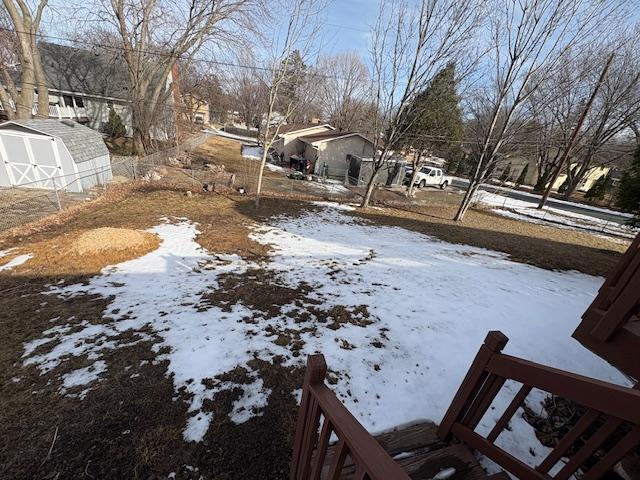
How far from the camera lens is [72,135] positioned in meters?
12.0

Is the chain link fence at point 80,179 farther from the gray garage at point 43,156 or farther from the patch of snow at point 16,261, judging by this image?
the patch of snow at point 16,261

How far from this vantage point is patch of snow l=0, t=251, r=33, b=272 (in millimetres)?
5824

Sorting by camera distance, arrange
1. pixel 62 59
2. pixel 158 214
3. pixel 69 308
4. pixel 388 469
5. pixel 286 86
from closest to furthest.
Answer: pixel 388 469
pixel 69 308
pixel 158 214
pixel 286 86
pixel 62 59

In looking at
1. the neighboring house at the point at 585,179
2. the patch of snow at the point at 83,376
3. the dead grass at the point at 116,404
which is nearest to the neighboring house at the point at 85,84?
the dead grass at the point at 116,404

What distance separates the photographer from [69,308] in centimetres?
461

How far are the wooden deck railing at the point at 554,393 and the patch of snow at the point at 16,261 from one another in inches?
335

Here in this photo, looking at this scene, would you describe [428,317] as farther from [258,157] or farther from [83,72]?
[83,72]

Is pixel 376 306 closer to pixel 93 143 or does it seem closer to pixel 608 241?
pixel 93 143

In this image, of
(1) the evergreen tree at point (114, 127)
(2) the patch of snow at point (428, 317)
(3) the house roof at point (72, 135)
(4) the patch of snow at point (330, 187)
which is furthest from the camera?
(1) the evergreen tree at point (114, 127)

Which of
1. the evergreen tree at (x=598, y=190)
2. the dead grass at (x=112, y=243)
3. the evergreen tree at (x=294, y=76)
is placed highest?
the evergreen tree at (x=294, y=76)

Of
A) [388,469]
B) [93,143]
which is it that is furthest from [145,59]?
[388,469]

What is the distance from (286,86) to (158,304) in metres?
11.0

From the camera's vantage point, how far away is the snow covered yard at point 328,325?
3.15 meters

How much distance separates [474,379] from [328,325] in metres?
2.62
